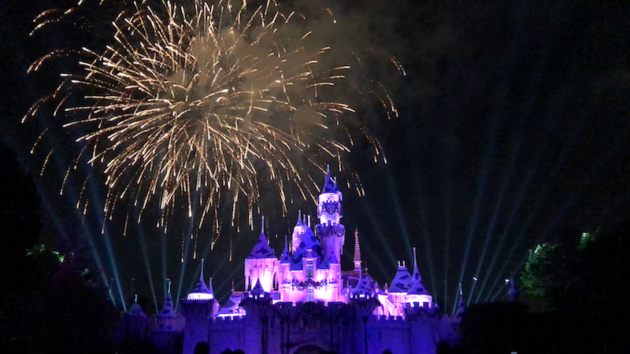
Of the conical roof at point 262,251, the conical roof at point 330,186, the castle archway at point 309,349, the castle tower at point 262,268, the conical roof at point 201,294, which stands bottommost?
the castle archway at point 309,349

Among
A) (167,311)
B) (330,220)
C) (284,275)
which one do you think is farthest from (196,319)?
(330,220)

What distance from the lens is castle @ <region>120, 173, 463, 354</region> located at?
150 ft

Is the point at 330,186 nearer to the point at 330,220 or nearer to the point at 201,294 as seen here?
the point at 330,220

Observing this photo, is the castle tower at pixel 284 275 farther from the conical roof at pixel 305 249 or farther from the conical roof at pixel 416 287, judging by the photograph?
the conical roof at pixel 416 287

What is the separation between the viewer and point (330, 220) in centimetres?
5825

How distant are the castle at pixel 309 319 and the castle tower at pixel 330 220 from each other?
3903mm

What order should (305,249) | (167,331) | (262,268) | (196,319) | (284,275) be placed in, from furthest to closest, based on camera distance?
(262,268), (305,249), (284,275), (167,331), (196,319)

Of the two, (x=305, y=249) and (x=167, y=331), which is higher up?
(x=305, y=249)

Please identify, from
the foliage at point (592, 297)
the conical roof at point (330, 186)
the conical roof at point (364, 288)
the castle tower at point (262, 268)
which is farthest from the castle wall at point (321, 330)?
the conical roof at point (330, 186)

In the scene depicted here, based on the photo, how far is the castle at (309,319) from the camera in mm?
45625

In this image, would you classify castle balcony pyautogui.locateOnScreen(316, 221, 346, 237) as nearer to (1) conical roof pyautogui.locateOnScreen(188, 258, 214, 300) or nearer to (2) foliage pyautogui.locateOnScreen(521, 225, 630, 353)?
(1) conical roof pyautogui.locateOnScreen(188, 258, 214, 300)

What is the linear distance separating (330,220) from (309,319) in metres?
14.7

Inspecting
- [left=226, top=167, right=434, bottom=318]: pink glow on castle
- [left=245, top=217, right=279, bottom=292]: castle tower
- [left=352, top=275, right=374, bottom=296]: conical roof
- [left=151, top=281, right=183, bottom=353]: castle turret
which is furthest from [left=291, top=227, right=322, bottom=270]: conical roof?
[left=151, top=281, right=183, bottom=353]: castle turret

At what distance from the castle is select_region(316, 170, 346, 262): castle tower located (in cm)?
390
